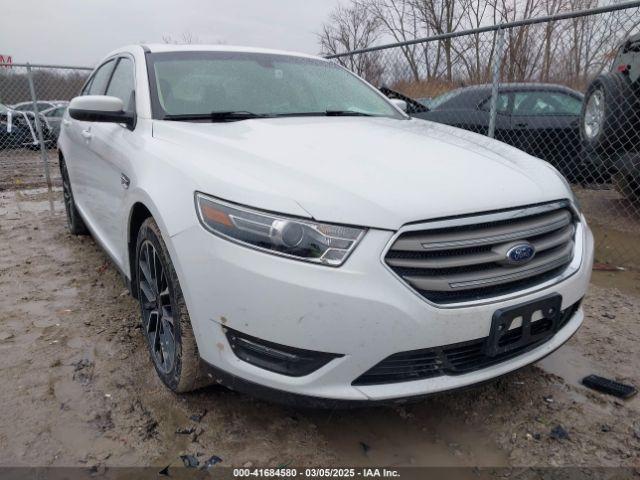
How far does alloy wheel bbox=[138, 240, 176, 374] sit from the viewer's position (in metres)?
2.22

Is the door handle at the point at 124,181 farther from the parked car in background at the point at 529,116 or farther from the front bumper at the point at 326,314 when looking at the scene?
the parked car in background at the point at 529,116

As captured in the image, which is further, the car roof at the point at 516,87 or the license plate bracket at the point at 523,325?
the car roof at the point at 516,87

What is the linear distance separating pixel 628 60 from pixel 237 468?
4.56 metres

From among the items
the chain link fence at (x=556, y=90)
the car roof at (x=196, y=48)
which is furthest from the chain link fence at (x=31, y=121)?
the car roof at (x=196, y=48)

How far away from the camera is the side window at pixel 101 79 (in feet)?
12.4

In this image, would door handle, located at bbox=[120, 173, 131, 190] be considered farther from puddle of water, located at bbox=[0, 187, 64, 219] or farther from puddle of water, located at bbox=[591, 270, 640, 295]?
puddle of water, located at bbox=[0, 187, 64, 219]

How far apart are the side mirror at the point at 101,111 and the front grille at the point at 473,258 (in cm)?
169

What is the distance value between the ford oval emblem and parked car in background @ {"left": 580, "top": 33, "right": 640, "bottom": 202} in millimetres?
3209

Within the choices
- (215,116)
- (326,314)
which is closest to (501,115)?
(215,116)

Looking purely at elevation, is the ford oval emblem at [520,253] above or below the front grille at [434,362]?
above

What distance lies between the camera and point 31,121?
→ 14.0m

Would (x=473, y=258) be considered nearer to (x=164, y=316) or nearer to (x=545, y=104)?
(x=164, y=316)

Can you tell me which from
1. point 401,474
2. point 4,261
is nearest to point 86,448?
point 401,474

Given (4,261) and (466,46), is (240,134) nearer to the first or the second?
(4,261)
